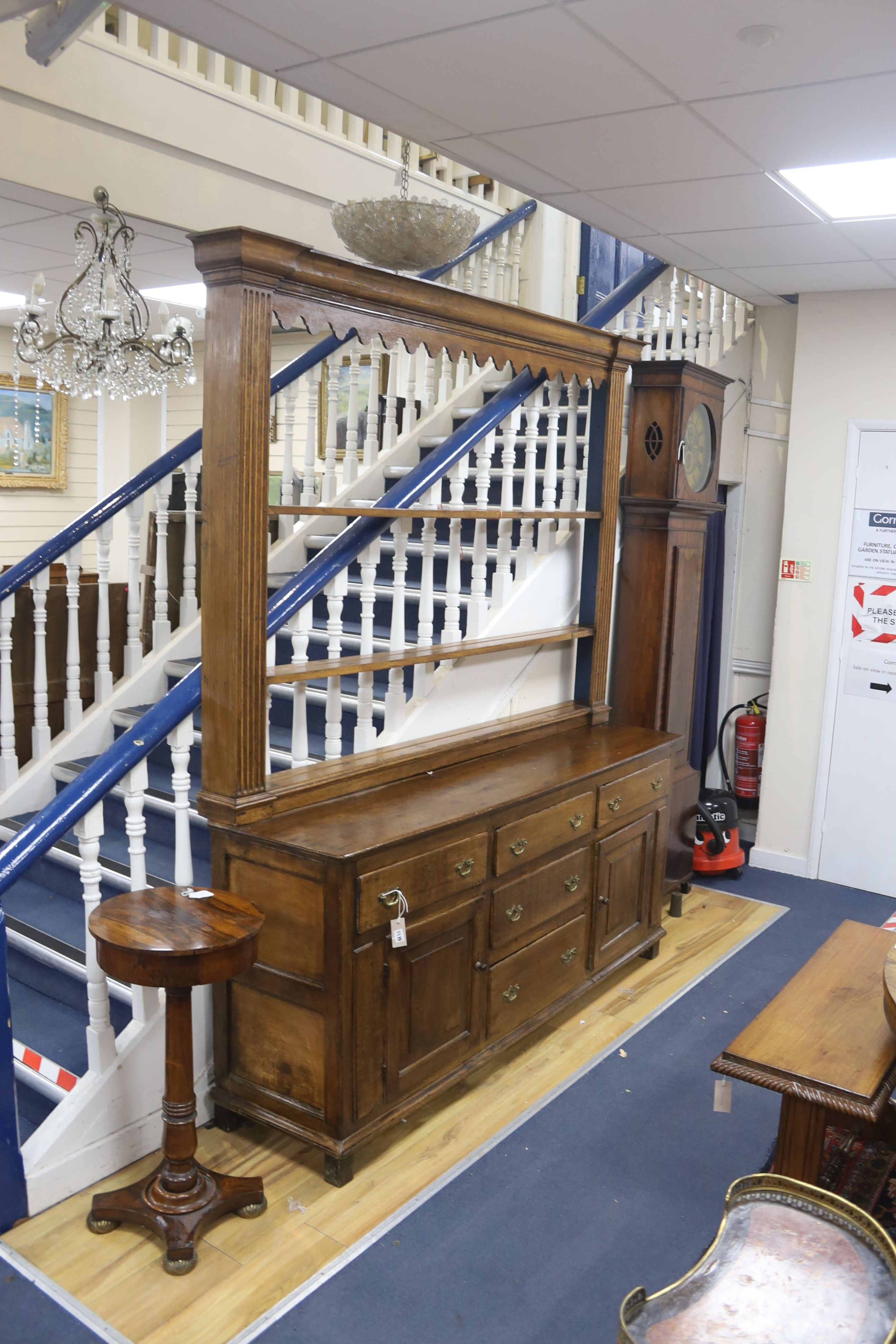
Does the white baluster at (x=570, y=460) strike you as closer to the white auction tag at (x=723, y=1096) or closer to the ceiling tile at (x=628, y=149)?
the ceiling tile at (x=628, y=149)

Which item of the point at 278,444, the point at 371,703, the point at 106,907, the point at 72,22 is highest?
the point at 72,22

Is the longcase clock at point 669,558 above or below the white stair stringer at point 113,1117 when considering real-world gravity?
above

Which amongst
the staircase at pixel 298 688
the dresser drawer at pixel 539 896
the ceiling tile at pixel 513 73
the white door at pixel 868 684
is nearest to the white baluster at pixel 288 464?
the staircase at pixel 298 688

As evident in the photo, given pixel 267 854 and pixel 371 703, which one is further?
pixel 371 703

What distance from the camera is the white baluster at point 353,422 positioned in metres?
4.12

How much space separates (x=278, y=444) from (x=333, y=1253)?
19.5 ft

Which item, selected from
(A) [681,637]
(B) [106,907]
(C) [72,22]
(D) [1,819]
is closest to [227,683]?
(B) [106,907]

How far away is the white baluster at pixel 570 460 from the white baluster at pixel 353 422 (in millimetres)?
829

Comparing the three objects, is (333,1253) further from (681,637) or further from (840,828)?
(840,828)

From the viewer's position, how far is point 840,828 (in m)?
5.18

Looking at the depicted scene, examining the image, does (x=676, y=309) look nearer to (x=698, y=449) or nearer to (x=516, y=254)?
(x=698, y=449)

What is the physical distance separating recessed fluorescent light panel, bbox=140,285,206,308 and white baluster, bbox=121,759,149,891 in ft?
13.4

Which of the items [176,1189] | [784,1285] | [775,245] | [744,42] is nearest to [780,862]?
[775,245]

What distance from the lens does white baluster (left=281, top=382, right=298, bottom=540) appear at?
4.45 metres
